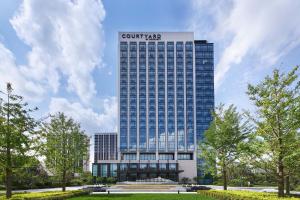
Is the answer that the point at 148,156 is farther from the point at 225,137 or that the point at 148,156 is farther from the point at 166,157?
the point at 225,137

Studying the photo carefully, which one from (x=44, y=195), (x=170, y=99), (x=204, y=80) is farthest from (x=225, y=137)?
(x=204, y=80)

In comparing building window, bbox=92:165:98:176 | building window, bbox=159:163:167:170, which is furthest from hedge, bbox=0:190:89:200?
building window, bbox=92:165:98:176

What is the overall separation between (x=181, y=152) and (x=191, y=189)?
218 ft

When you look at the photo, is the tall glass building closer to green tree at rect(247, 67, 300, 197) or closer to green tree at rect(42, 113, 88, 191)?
green tree at rect(42, 113, 88, 191)

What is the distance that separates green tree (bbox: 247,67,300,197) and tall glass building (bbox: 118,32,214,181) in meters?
91.0

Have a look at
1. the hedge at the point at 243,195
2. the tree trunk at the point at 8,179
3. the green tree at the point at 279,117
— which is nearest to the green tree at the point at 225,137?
the hedge at the point at 243,195

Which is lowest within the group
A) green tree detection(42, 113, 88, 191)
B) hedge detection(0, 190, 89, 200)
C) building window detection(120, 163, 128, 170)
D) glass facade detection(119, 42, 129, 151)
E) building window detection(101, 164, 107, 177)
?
building window detection(101, 164, 107, 177)

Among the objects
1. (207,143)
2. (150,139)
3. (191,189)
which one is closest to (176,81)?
(150,139)

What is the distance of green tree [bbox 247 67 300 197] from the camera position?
82.7ft

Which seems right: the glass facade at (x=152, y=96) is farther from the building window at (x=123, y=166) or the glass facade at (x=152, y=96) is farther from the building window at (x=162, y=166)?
the building window at (x=123, y=166)

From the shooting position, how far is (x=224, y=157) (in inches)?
1583

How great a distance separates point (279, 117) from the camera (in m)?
25.8

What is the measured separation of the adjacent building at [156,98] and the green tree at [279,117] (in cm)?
9120

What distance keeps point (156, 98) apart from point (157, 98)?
14.3 inches
